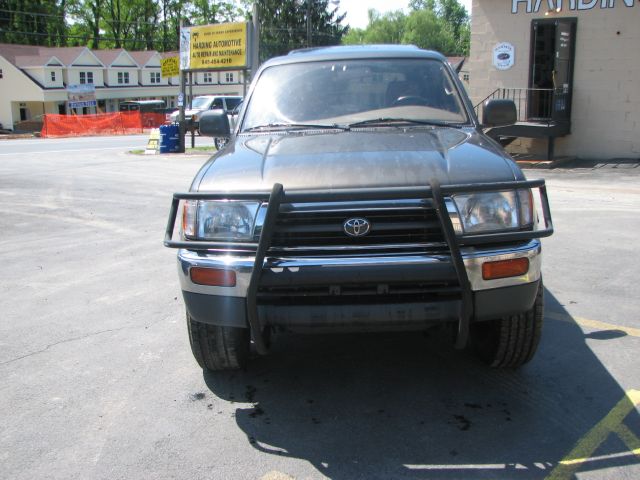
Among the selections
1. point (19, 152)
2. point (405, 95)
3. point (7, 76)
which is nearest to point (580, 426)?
point (405, 95)

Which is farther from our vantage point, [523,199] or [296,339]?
[296,339]

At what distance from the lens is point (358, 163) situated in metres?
3.30

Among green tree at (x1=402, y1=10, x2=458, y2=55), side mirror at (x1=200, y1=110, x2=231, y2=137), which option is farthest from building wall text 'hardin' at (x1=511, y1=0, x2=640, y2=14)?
green tree at (x1=402, y1=10, x2=458, y2=55)

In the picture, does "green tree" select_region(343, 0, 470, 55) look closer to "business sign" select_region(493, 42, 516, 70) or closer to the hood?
"business sign" select_region(493, 42, 516, 70)

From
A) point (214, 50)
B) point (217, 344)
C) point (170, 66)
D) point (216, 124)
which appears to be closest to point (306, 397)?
point (217, 344)

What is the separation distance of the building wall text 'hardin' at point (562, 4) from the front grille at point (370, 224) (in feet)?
46.0

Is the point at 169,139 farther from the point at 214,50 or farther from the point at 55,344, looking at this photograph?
the point at 55,344

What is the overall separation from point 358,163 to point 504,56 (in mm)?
14262

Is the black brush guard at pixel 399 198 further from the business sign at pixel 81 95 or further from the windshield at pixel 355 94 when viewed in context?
the business sign at pixel 81 95

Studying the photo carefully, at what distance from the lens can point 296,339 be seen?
456cm

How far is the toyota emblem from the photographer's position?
10.1ft

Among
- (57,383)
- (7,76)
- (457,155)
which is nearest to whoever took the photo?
(457,155)

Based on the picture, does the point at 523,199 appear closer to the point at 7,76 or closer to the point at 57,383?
the point at 57,383

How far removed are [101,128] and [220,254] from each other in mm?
39558
